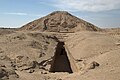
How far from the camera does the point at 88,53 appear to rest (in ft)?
52.8

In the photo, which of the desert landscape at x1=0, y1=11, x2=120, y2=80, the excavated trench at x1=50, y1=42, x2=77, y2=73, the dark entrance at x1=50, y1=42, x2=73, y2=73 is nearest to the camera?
the desert landscape at x1=0, y1=11, x2=120, y2=80

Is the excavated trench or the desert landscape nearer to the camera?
the desert landscape

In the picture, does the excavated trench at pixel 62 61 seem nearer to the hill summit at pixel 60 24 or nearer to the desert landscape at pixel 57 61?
the desert landscape at pixel 57 61

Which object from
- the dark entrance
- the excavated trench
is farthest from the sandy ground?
the dark entrance

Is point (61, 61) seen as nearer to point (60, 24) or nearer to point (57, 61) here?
point (57, 61)

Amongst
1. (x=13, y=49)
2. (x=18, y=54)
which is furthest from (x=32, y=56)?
(x=13, y=49)

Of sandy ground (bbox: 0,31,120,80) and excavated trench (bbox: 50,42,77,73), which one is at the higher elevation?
sandy ground (bbox: 0,31,120,80)

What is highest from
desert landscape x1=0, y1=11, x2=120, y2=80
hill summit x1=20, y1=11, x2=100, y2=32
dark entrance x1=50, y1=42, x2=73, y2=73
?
hill summit x1=20, y1=11, x2=100, y2=32

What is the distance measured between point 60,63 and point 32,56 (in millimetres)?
5492

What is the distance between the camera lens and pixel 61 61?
68.7 ft

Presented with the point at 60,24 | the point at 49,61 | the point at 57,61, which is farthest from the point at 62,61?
the point at 60,24

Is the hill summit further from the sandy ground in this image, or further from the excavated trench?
the sandy ground

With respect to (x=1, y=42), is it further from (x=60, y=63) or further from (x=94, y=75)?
(x=94, y=75)

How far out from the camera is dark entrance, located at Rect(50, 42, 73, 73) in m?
18.8
